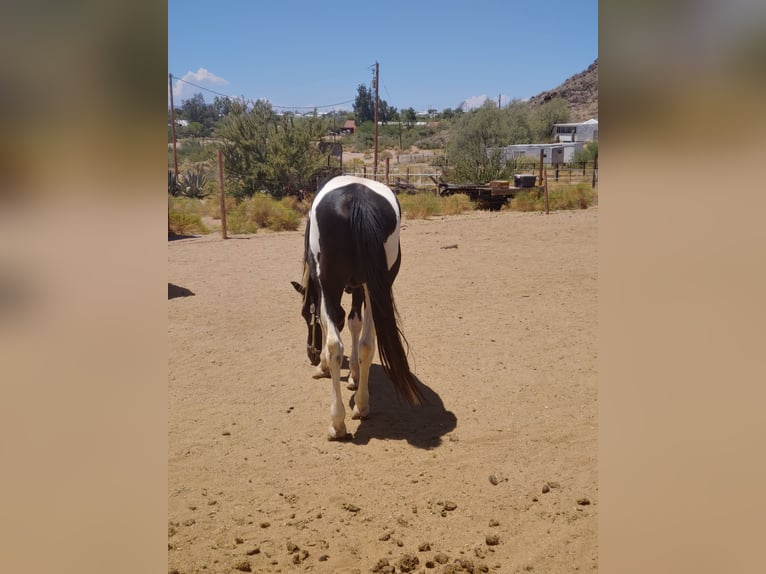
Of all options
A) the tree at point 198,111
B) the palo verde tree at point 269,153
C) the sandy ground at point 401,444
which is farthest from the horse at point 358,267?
the tree at point 198,111

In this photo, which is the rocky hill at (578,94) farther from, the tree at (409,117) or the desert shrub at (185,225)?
the desert shrub at (185,225)

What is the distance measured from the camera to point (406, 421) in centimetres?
382

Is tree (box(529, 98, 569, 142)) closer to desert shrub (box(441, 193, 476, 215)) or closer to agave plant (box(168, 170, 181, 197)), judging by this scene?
desert shrub (box(441, 193, 476, 215))

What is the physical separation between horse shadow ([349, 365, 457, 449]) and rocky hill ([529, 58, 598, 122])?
58565 millimetres

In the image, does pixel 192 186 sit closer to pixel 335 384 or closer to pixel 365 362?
pixel 365 362

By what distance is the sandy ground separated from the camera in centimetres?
245

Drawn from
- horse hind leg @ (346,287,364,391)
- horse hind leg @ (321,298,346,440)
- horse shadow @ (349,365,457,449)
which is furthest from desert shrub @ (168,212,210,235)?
horse hind leg @ (321,298,346,440)

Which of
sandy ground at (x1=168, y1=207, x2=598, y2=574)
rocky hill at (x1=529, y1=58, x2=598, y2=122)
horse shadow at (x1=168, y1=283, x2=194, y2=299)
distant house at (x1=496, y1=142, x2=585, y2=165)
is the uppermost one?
rocky hill at (x1=529, y1=58, x2=598, y2=122)

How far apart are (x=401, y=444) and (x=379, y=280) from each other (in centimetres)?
110

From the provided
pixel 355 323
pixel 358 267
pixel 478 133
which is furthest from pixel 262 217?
pixel 478 133
